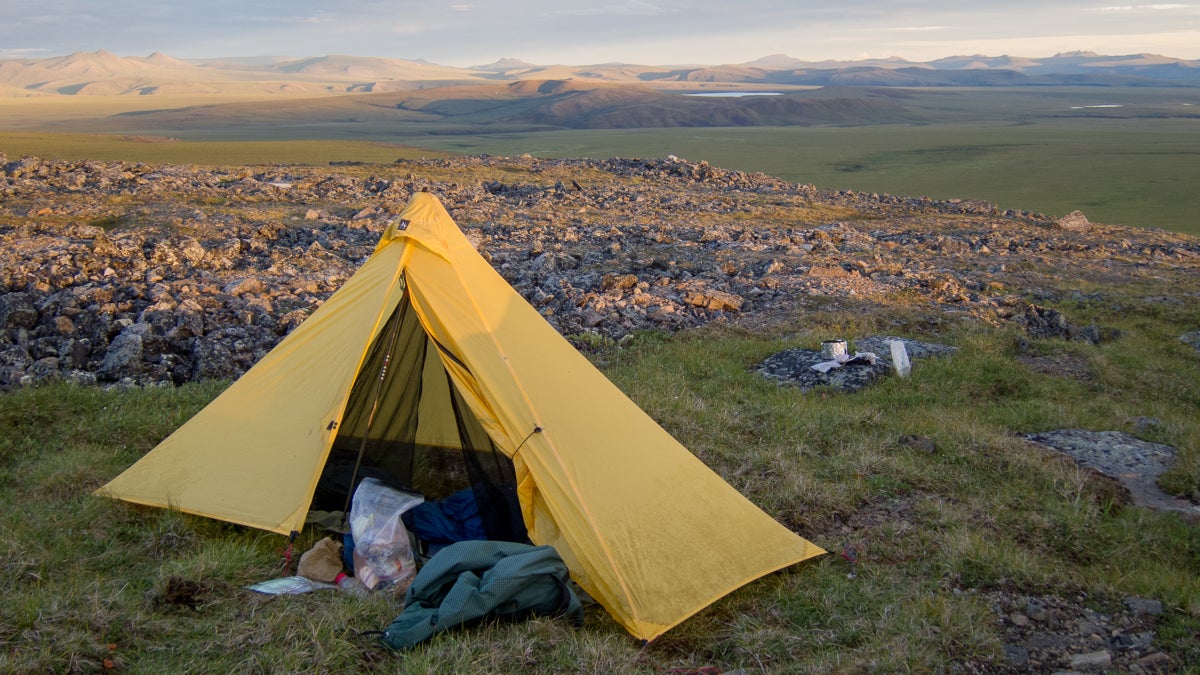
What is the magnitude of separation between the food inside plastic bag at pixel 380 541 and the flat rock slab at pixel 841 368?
179 inches

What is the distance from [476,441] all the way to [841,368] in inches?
175

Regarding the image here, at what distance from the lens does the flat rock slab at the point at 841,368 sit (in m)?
8.08

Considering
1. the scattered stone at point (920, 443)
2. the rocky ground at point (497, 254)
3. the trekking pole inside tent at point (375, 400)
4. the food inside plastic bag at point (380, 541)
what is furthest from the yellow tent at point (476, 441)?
the rocky ground at point (497, 254)

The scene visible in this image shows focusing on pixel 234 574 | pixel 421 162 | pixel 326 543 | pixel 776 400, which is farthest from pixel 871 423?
pixel 421 162

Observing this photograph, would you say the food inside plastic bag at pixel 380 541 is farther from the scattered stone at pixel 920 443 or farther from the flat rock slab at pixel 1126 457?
the flat rock slab at pixel 1126 457

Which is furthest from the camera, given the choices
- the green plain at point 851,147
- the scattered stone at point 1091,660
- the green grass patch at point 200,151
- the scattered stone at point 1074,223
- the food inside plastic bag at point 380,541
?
the green plain at point 851,147

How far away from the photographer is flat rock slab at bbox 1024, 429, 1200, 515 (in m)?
5.72

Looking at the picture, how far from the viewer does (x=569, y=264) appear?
13266mm

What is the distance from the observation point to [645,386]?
7.75m

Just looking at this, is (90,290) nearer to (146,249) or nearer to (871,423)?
(146,249)

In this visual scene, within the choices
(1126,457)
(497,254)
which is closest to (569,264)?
(497,254)

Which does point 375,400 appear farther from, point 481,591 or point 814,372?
point 814,372

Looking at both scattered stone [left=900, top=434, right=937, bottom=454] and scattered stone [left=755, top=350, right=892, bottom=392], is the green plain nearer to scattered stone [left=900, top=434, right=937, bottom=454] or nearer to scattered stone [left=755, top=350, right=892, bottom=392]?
scattered stone [left=755, top=350, right=892, bottom=392]

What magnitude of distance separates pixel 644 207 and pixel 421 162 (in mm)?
10580
